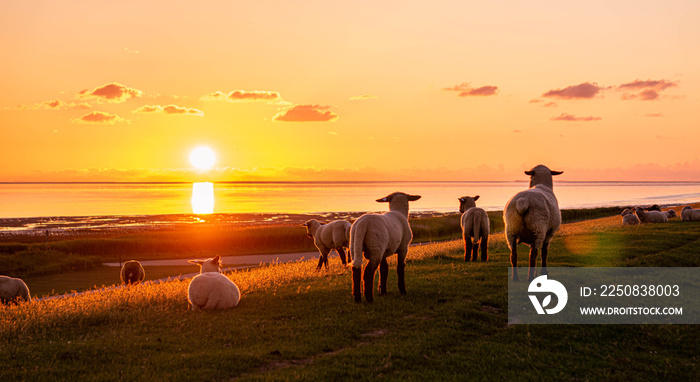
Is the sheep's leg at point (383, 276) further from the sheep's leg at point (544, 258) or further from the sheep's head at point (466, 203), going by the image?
the sheep's head at point (466, 203)

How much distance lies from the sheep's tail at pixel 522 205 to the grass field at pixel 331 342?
2.31 m

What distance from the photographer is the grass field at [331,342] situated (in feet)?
26.0

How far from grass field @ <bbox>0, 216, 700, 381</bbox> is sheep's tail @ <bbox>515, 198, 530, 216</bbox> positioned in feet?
7.58

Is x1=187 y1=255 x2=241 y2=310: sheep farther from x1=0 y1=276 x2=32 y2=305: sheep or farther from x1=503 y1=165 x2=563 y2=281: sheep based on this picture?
x1=0 y1=276 x2=32 y2=305: sheep

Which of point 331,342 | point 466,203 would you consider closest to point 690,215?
point 466,203

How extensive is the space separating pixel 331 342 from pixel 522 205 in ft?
22.0

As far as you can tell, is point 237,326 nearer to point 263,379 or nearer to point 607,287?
point 263,379

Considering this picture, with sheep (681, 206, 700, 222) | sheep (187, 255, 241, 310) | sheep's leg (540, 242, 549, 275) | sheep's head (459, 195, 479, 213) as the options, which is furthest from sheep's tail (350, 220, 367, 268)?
sheep (681, 206, 700, 222)

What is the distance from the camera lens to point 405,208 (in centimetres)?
1407

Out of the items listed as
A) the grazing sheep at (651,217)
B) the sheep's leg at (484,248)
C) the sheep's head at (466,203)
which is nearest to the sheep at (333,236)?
the sheep's head at (466,203)

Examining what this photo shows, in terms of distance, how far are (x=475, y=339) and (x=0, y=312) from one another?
42.4ft

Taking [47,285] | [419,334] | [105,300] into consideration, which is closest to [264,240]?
[47,285]

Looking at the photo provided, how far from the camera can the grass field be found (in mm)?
7938

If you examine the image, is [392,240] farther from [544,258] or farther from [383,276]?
[544,258]
